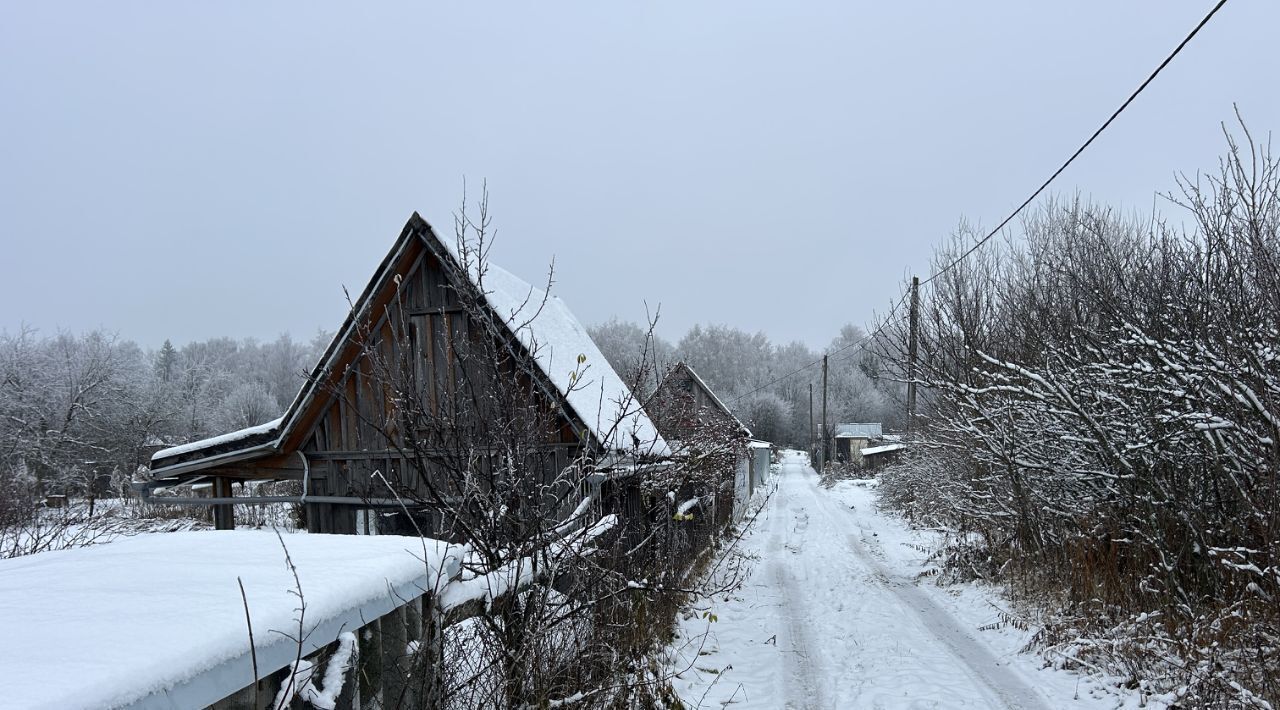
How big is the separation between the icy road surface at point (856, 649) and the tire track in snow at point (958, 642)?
0.01 meters

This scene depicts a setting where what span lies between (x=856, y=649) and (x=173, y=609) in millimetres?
7189

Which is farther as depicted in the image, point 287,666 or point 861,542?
point 861,542

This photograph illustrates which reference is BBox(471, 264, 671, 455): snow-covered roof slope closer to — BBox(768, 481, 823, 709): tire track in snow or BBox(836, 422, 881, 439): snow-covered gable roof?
BBox(768, 481, 823, 709): tire track in snow

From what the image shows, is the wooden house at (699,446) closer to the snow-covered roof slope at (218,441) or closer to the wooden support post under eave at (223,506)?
the snow-covered roof slope at (218,441)

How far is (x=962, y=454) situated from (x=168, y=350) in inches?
3367

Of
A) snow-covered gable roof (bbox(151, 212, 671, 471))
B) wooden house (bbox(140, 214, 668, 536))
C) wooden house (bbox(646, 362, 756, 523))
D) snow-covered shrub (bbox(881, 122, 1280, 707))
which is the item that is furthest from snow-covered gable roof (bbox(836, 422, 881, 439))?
wooden house (bbox(140, 214, 668, 536))

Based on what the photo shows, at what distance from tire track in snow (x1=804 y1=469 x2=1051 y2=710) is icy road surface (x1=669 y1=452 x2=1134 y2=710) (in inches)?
0.5

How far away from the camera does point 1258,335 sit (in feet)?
19.6

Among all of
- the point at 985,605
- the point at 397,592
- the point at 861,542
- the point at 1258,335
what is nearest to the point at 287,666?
the point at 397,592

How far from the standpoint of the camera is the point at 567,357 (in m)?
8.98

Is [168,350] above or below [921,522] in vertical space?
above

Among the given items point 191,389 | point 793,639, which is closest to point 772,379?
point 191,389

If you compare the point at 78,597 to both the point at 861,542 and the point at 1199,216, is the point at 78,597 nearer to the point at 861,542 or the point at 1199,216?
the point at 1199,216

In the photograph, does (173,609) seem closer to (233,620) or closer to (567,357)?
(233,620)
